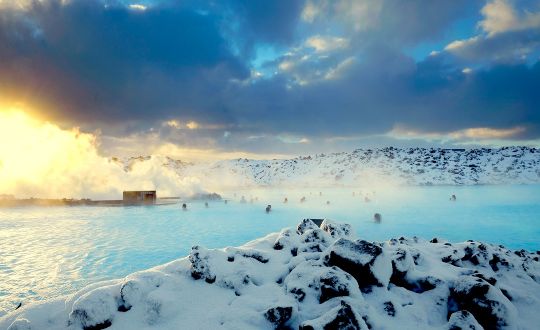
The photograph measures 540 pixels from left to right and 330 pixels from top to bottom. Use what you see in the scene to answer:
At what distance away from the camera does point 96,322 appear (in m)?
3.81

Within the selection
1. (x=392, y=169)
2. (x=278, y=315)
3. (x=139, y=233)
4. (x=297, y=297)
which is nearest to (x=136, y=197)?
(x=139, y=233)

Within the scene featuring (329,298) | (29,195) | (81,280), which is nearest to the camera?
(329,298)

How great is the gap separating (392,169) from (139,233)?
2985 inches

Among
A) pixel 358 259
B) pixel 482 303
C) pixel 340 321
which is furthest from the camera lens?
pixel 358 259

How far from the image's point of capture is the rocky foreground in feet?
12.7

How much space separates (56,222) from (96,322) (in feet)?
54.4

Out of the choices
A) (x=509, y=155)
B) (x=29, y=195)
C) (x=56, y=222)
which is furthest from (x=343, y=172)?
(x=56, y=222)

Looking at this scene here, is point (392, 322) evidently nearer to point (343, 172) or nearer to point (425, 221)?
point (425, 221)

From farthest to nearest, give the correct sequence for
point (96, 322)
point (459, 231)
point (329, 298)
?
point (459, 231) → point (329, 298) → point (96, 322)

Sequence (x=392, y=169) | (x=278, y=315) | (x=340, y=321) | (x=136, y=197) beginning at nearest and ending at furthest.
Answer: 1. (x=340, y=321)
2. (x=278, y=315)
3. (x=136, y=197)
4. (x=392, y=169)

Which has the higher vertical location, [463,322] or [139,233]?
[139,233]

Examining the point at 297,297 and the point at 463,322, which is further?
the point at 297,297

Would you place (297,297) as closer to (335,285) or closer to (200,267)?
(335,285)

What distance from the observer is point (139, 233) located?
15.2 meters
